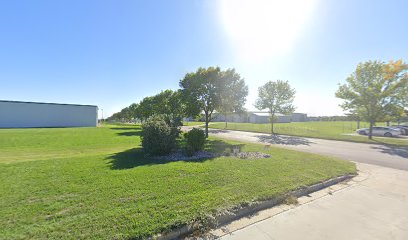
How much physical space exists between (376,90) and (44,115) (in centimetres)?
5203

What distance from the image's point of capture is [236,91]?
674 inches

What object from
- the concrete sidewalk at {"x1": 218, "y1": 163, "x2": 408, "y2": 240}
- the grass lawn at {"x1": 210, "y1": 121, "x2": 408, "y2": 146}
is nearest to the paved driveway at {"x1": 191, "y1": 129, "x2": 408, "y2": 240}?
the concrete sidewalk at {"x1": 218, "y1": 163, "x2": 408, "y2": 240}

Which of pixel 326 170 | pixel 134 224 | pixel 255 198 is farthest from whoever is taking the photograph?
pixel 326 170

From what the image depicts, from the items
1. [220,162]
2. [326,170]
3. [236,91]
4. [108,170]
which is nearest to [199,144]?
[220,162]

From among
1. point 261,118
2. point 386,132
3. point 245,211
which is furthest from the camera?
point 261,118

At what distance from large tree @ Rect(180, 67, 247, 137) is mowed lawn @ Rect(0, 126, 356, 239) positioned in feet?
32.3

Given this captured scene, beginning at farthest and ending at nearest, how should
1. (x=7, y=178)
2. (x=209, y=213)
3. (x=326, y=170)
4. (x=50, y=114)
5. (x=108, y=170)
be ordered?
(x=50, y=114), (x=326, y=170), (x=108, y=170), (x=7, y=178), (x=209, y=213)

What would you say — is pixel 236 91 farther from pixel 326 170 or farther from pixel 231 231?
pixel 231 231

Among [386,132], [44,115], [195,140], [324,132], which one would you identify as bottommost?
[324,132]

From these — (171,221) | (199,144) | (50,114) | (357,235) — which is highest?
(50,114)

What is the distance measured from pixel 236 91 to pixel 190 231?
14762mm

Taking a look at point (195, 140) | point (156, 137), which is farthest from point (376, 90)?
point (156, 137)

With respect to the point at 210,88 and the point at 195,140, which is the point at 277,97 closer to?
the point at 210,88

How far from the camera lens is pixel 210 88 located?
55.1ft
